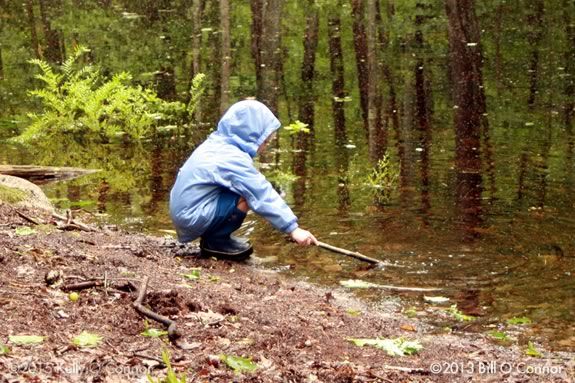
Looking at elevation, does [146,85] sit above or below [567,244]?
above

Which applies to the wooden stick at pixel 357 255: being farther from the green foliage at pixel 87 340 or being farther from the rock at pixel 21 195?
the green foliage at pixel 87 340

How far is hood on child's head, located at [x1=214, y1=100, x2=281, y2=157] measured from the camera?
6645 mm

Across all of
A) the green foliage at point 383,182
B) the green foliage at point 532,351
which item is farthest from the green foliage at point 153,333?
the green foliage at point 383,182

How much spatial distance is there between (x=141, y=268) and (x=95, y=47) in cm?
1424

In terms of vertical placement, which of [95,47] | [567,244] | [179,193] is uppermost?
[95,47]

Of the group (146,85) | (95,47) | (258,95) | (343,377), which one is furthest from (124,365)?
(95,47)

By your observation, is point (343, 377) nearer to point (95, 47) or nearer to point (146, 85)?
point (146, 85)

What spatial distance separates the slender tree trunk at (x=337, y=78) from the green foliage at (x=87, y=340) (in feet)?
24.3

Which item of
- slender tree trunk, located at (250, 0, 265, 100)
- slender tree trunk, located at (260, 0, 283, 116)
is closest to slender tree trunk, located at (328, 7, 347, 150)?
slender tree trunk, located at (260, 0, 283, 116)

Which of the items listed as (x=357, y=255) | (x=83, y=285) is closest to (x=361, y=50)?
(x=357, y=255)

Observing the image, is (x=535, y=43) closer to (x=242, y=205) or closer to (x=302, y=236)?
(x=242, y=205)

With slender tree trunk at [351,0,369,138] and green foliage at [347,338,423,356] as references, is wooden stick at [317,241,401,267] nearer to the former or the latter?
green foliage at [347,338,423,356]

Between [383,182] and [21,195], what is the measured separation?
3704 millimetres

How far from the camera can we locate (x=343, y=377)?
4.20 metres
